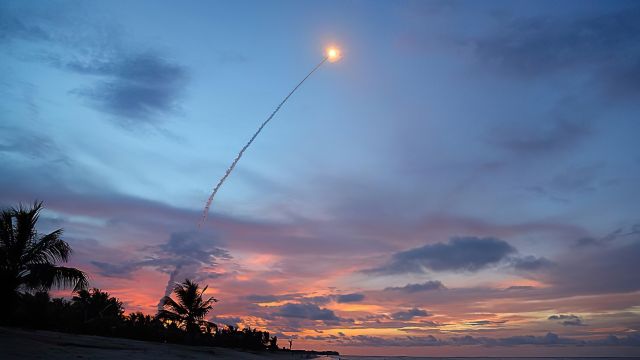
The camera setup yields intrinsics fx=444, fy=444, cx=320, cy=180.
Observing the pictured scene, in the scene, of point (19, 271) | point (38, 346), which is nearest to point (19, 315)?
point (19, 271)

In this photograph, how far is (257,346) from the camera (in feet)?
253

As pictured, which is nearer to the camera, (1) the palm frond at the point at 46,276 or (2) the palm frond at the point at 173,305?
(1) the palm frond at the point at 46,276

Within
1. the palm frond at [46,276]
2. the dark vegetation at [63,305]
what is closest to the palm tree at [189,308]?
the dark vegetation at [63,305]

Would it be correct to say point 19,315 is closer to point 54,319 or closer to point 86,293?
point 54,319

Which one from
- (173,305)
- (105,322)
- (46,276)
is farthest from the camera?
(173,305)

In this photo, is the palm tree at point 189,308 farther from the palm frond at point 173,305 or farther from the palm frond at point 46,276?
the palm frond at point 46,276

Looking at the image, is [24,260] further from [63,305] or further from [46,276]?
[63,305]

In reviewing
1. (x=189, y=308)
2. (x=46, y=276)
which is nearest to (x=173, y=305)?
(x=189, y=308)

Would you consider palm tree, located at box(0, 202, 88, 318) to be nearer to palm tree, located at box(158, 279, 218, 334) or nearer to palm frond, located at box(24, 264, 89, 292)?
palm frond, located at box(24, 264, 89, 292)

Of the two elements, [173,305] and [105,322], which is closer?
[105,322]

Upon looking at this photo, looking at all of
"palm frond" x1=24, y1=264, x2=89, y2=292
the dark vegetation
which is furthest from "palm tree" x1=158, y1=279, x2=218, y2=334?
"palm frond" x1=24, y1=264, x2=89, y2=292

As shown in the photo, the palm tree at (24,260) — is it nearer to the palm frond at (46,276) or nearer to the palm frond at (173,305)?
the palm frond at (46,276)

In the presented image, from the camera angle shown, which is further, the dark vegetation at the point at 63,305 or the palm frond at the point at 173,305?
the palm frond at the point at 173,305

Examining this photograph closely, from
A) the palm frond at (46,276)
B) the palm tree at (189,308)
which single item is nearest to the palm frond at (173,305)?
the palm tree at (189,308)
